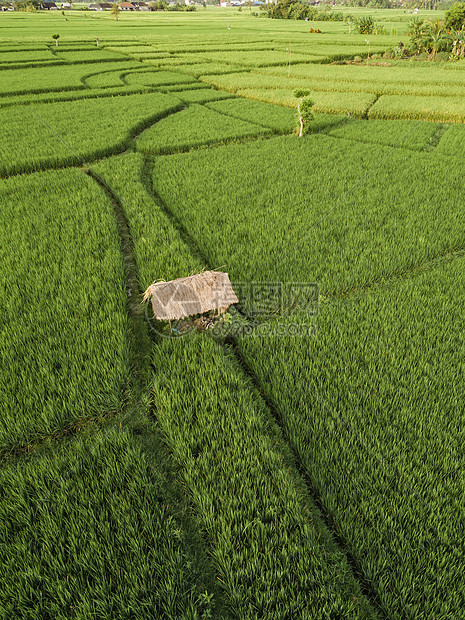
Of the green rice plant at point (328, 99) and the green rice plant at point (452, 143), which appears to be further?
the green rice plant at point (328, 99)

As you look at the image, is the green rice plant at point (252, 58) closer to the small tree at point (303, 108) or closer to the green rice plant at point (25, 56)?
the green rice plant at point (25, 56)

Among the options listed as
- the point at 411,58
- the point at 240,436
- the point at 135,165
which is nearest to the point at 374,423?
the point at 240,436

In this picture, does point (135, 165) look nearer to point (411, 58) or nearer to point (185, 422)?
point (185, 422)

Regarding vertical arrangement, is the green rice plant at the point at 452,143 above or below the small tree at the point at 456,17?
below

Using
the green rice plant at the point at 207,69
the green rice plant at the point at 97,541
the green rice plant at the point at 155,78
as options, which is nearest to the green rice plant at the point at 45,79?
the green rice plant at the point at 155,78

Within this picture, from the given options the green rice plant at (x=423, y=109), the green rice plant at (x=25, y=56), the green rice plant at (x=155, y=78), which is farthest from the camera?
the green rice plant at (x=25, y=56)

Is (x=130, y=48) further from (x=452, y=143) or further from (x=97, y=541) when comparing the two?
(x=97, y=541)
